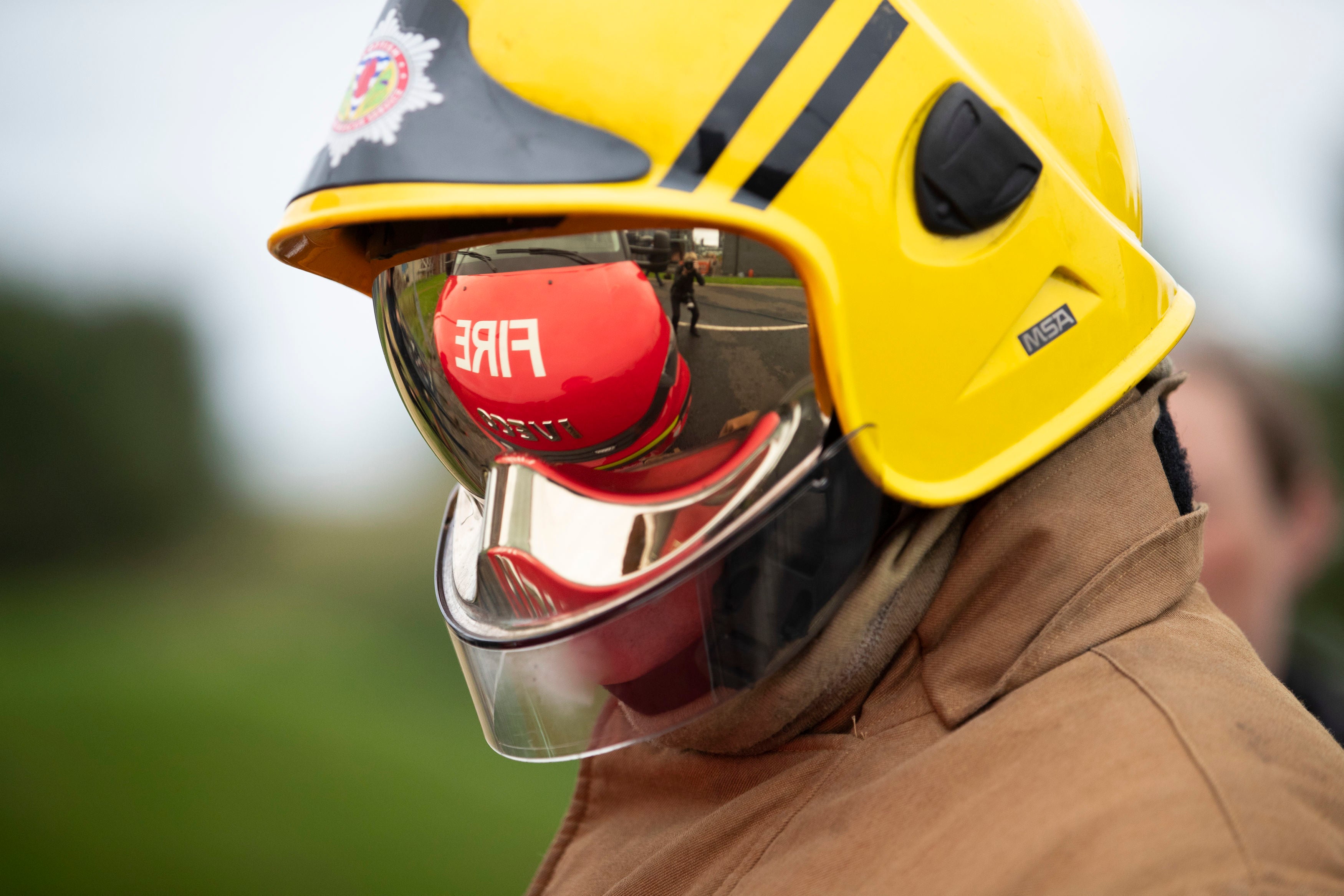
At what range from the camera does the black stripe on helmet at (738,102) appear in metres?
0.92

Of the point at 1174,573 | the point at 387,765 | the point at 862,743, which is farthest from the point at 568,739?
the point at 387,765

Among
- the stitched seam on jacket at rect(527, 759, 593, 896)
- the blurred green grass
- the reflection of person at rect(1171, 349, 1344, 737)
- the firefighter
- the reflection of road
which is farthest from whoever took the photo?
the blurred green grass

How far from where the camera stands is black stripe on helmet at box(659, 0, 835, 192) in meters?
0.92

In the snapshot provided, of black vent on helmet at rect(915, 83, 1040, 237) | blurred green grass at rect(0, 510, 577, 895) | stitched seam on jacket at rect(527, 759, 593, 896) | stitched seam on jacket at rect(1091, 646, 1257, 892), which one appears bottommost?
blurred green grass at rect(0, 510, 577, 895)

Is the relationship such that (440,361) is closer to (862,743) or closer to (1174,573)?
(862,743)

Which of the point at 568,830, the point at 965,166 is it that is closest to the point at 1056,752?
the point at 965,166

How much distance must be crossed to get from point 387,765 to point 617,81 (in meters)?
6.09

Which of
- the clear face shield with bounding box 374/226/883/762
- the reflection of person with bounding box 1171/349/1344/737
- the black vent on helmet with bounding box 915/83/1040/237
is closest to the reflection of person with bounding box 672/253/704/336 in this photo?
the clear face shield with bounding box 374/226/883/762

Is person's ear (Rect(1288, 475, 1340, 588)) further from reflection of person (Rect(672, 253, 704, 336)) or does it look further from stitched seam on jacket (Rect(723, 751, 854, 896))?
reflection of person (Rect(672, 253, 704, 336))

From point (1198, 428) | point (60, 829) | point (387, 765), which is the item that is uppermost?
point (1198, 428)

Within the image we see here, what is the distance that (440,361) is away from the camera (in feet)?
3.95

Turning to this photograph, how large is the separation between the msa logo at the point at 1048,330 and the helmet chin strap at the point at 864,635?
21cm

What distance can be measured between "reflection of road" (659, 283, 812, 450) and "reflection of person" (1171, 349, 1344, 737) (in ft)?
8.07

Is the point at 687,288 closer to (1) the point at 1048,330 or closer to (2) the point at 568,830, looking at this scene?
(1) the point at 1048,330
